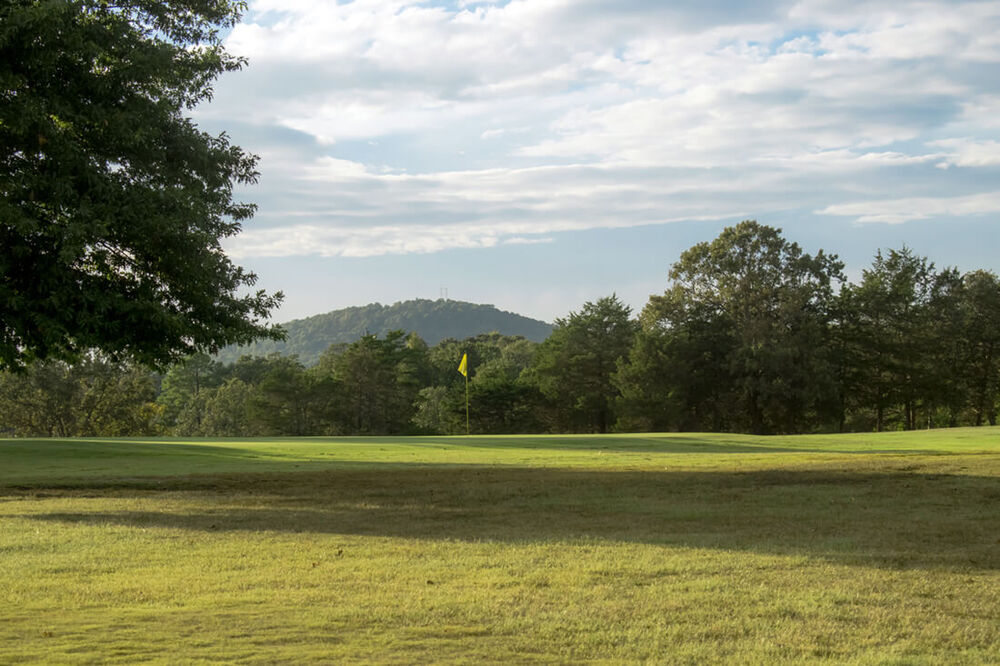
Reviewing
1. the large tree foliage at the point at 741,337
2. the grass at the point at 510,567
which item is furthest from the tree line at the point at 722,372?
the grass at the point at 510,567

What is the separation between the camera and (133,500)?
1477cm

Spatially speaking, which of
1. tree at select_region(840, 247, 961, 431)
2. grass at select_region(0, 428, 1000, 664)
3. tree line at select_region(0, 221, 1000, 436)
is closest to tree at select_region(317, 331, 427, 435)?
tree line at select_region(0, 221, 1000, 436)

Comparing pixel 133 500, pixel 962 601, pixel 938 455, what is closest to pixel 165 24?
pixel 133 500

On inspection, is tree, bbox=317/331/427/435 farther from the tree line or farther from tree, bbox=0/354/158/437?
tree, bbox=0/354/158/437

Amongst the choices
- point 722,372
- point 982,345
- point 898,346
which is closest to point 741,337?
point 722,372

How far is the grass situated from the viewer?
5.89 m

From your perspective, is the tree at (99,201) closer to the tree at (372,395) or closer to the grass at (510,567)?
the grass at (510,567)

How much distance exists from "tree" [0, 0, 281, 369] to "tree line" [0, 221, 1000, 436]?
5271 cm

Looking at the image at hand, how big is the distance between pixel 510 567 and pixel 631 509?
4.78 meters

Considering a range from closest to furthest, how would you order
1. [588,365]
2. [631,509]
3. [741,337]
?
[631,509] < [741,337] < [588,365]

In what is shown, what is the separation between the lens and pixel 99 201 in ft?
47.5

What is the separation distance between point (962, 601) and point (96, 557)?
8551 millimetres

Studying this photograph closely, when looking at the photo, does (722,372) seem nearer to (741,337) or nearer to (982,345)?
(741,337)

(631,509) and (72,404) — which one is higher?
(72,404)
